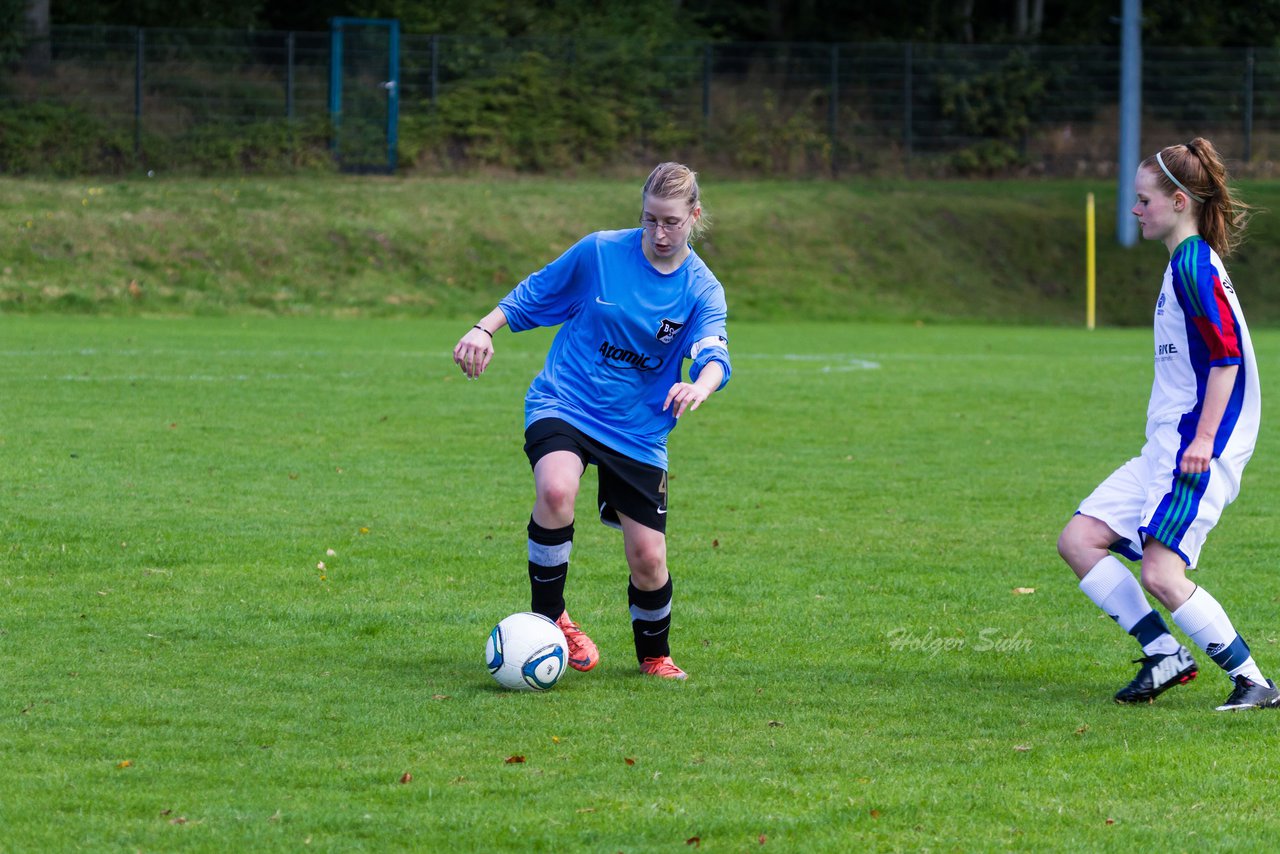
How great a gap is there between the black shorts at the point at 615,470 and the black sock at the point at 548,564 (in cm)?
18

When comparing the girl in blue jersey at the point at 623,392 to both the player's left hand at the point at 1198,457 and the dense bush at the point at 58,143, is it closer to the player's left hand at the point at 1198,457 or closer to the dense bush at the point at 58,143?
the player's left hand at the point at 1198,457

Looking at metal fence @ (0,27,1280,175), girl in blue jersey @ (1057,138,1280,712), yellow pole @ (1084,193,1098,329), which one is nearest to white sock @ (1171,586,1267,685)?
girl in blue jersey @ (1057,138,1280,712)

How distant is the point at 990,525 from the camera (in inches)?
369

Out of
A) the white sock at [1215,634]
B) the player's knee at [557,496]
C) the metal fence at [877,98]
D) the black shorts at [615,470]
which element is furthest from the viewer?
the metal fence at [877,98]

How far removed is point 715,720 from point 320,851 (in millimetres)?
1645

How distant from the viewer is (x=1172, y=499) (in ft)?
17.4

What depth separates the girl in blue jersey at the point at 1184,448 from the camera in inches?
206

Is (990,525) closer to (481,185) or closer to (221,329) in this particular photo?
(221,329)

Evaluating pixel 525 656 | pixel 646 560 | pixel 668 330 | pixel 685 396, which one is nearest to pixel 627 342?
pixel 668 330

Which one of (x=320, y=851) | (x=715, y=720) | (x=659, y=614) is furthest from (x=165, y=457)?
(x=320, y=851)

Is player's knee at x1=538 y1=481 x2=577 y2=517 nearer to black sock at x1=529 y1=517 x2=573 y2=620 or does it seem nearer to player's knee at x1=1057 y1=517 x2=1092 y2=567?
black sock at x1=529 y1=517 x2=573 y2=620

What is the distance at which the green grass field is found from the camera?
13.9ft

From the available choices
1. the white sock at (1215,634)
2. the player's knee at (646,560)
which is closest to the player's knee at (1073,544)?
the white sock at (1215,634)

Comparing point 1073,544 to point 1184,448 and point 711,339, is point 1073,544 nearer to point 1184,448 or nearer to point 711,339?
point 1184,448
